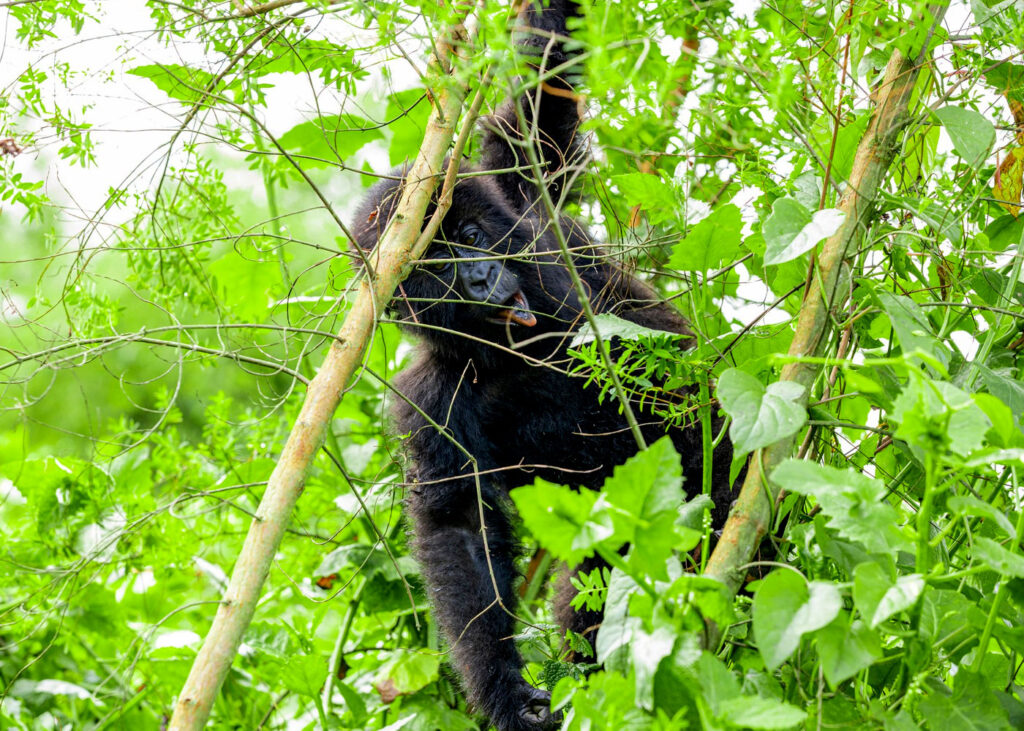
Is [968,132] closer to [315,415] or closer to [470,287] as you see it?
[315,415]

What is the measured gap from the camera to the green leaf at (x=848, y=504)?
1.07 metres

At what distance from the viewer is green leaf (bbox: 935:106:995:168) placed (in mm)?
1445

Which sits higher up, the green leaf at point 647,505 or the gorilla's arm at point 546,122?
the gorilla's arm at point 546,122

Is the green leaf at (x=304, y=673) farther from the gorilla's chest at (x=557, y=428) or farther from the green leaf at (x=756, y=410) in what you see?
the green leaf at (x=756, y=410)

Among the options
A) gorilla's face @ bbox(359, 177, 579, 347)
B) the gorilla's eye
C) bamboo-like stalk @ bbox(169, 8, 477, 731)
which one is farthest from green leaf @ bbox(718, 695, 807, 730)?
the gorilla's eye

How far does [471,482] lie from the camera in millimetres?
2836

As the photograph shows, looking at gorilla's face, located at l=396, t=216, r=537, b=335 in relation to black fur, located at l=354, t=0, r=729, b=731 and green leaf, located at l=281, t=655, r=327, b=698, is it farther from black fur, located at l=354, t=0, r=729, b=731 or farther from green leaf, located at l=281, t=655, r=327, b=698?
green leaf, located at l=281, t=655, r=327, b=698

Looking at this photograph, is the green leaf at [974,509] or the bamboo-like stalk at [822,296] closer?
the green leaf at [974,509]

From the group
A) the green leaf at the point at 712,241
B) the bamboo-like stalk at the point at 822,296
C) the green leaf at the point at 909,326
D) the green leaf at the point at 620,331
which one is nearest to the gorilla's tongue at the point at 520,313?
the green leaf at the point at 620,331

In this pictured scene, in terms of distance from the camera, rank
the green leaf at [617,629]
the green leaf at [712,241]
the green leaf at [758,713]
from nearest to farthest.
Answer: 1. the green leaf at [758,713]
2. the green leaf at [617,629]
3. the green leaf at [712,241]

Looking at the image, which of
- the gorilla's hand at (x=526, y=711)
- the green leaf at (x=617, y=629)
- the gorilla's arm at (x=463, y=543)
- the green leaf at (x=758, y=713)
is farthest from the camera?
the gorilla's arm at (x=463, y=543)

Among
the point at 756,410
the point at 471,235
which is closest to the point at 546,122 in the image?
the point at 471,235

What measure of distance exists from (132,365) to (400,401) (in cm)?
494

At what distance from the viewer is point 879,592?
1052 mm
